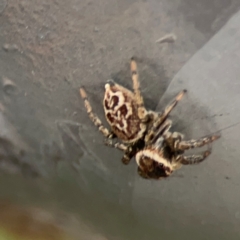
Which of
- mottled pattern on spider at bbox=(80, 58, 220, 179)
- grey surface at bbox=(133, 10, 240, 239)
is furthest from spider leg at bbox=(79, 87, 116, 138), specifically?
grey surface at bbox=(133, 10, 240, 239)

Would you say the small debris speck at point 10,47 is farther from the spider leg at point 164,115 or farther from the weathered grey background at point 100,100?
the spider leg at point 164,115

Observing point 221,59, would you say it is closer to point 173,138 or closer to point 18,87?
point 173,138

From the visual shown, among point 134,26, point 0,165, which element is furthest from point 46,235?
point 134,26

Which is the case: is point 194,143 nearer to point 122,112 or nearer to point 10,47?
point 122,112

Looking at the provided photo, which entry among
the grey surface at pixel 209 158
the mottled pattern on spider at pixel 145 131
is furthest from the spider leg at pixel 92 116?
the grey surface at pixel 209 158

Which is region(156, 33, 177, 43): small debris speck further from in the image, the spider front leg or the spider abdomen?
the spider front leg

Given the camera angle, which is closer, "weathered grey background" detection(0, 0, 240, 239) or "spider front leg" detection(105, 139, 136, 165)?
"weathered grey background" detection(0, 0, 240, 239)

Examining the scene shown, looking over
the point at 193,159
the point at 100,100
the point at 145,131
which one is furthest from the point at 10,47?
the point at 193,159
